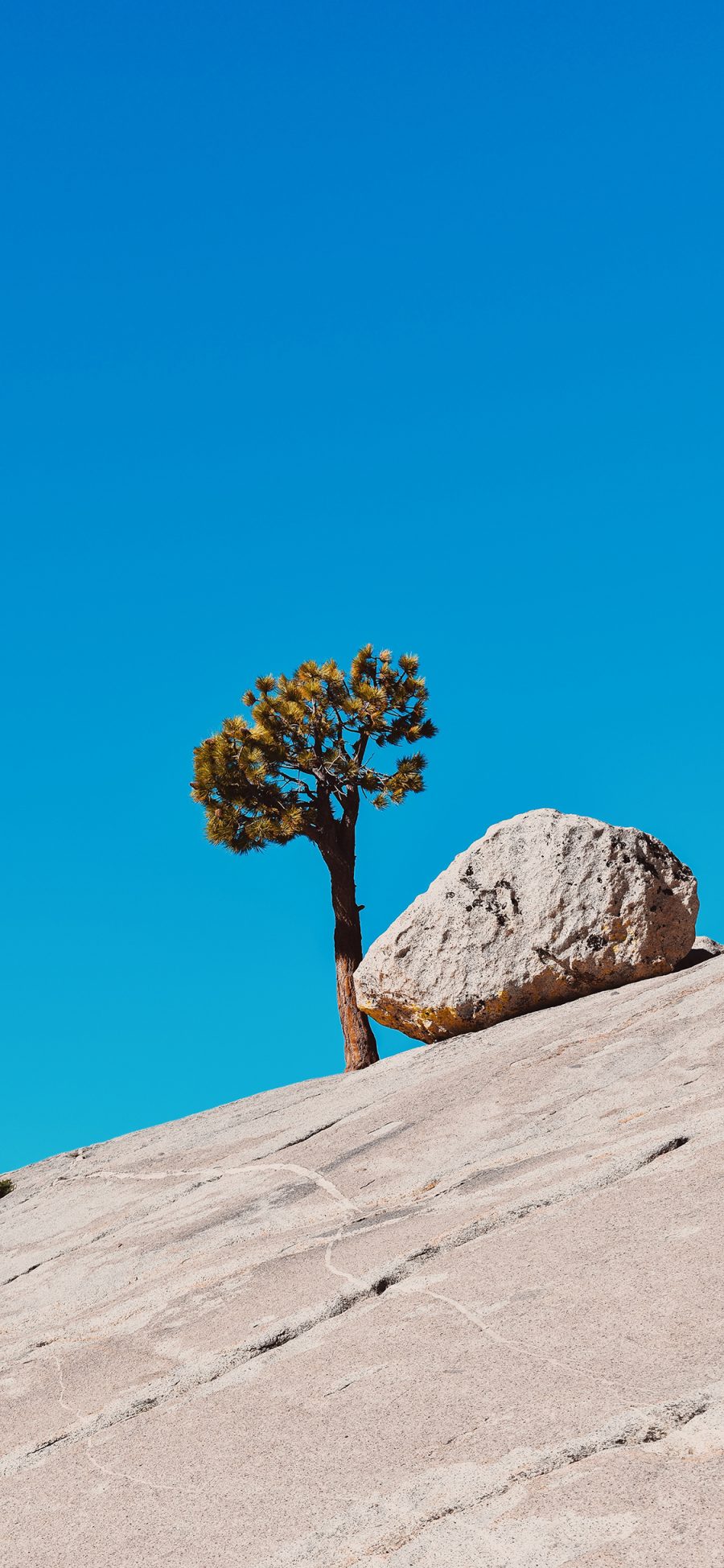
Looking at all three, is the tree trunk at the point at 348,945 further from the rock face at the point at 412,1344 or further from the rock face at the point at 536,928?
the rock face at the point at 412,1344

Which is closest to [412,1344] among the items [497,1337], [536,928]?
[497,1337]

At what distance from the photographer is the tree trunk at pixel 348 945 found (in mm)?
21953

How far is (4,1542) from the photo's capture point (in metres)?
6.09

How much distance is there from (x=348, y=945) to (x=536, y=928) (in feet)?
22.5

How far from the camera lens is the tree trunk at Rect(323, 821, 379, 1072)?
21953mm

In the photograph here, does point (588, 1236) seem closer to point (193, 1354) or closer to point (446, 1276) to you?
point (446, 1276)

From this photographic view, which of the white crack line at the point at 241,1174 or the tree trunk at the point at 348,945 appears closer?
the white crack line at the point at 241,1174

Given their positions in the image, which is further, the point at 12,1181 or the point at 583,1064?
the point at 12,1181

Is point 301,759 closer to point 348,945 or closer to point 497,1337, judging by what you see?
point 348,945

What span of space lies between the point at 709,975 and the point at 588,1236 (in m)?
7.27

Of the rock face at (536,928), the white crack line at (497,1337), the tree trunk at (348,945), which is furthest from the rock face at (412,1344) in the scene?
the tree trunk at (348,945)

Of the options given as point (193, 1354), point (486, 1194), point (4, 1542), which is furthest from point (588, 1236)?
point (4, 1542)

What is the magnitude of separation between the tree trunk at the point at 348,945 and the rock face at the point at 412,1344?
29.6 ft

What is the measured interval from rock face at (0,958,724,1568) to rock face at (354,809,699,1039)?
347cm
